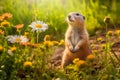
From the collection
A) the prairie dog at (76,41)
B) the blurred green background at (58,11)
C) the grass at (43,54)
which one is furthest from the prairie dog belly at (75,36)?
the blurred green background at (58,11)

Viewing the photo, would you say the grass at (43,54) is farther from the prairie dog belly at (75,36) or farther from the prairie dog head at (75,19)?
the prairie dog head at (75,19)

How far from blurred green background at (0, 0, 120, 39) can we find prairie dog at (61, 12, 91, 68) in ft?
5.30

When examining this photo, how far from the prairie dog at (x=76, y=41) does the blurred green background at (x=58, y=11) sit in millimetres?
1615

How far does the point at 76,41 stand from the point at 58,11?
107 inches

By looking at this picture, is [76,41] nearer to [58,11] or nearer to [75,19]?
[75,19]

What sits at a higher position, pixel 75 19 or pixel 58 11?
pixel 58 11

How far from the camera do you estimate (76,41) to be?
17.2 feet

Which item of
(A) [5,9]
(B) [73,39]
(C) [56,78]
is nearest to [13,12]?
(A) [5,9]

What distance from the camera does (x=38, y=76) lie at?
15.5 feet

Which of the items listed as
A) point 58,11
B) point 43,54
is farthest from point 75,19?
point 58,11

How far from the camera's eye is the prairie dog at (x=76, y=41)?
203 inches

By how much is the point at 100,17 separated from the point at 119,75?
147 inches

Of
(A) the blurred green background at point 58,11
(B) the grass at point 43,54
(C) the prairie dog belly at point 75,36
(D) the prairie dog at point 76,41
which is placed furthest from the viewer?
(A) the blurred green background at point 58,11

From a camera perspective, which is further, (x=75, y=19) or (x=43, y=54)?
(x=75, y=19)
